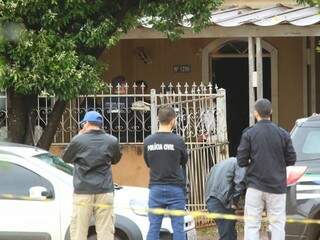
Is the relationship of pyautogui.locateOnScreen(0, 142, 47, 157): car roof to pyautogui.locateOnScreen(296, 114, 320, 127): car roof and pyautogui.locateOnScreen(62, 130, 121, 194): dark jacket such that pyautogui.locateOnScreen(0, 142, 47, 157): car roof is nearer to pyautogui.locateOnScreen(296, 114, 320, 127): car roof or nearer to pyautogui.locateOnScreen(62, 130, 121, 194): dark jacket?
pyautogui.locateOnScreen(62, 130, 121, 194): dark jacket

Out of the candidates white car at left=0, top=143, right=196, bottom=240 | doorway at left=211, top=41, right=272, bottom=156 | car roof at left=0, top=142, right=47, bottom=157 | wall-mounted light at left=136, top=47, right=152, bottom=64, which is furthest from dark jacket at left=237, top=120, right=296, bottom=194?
wall-mounted light at left=136, top=47, right=152, bottom=64

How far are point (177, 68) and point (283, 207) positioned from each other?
8459mm

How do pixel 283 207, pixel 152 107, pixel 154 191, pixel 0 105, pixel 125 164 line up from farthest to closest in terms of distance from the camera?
pixel 125 164 → pixel 152 107 → pixel 0 105 → pixel 154 191 → pixel 283 207

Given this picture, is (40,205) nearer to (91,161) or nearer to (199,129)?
(91,161)

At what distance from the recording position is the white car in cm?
741

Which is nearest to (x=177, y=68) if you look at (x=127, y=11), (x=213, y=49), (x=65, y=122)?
(x=213, y=49)

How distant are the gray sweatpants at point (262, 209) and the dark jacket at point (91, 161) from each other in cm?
145

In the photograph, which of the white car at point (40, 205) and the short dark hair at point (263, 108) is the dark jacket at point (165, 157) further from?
the short dark hair at point (263, 108)

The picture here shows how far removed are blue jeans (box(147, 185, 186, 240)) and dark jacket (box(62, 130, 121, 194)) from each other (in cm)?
46

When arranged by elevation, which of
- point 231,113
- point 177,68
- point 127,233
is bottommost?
point 127,233

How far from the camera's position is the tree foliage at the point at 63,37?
8.96m

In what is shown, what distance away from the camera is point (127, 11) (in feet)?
32.3

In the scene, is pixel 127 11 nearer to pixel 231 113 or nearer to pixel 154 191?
pixel 154 191

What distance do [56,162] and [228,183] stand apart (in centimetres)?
195
